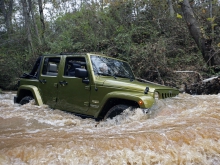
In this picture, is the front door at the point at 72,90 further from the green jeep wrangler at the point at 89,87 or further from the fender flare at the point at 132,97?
the fender flare at the point at 132,97

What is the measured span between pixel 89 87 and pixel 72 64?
0.87m

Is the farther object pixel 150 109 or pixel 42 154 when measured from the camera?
pixel 150 109

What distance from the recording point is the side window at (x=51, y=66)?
224 inches

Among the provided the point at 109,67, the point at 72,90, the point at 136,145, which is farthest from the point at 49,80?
the point at 136,145

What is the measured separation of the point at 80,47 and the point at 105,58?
7.72 metres

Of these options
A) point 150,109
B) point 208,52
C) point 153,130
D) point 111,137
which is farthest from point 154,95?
point 208,52

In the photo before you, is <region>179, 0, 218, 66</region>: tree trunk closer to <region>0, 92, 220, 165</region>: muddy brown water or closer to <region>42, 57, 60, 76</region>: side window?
<region>0, 92, 220, 165</region>: muddy brown water

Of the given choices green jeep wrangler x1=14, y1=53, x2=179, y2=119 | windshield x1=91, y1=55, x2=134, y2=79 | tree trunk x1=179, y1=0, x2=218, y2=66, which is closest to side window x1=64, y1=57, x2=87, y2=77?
green jeep wrangler x1=14, y1=53, x2=179, y2=119

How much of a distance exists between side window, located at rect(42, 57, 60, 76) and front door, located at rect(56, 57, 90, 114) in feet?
1.65

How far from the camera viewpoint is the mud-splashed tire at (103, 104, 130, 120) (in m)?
4.08

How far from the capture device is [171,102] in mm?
4484

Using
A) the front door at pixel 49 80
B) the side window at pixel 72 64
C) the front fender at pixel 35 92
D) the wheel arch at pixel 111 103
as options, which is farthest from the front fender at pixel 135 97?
the front fender at pixel 35 92

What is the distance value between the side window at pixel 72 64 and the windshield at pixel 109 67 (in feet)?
0.82

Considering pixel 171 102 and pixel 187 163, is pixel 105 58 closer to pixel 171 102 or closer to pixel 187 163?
pixel 171 102
